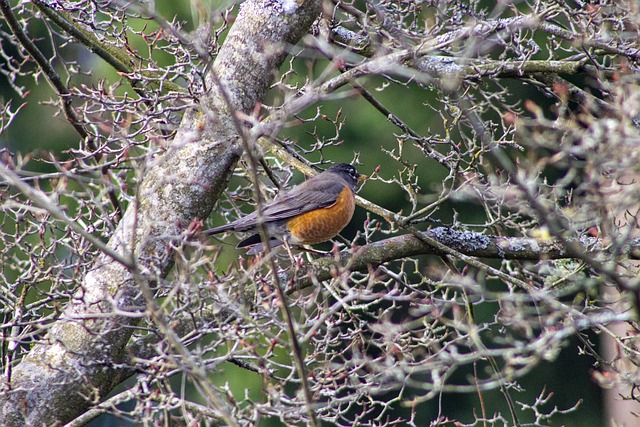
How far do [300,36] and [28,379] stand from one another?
2.05 m

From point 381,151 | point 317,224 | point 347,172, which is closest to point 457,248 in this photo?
point 317,224

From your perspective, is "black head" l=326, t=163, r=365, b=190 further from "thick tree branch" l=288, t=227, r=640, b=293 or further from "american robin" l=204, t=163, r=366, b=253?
"thick tree branch" l=288, t=227, r=640, b=293

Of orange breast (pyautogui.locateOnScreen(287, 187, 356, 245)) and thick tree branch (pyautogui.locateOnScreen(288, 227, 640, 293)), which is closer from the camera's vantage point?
thick tree branch (pyautogui.locateOnScreen(288, 227, 640, 293))

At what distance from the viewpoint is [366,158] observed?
12125 mm

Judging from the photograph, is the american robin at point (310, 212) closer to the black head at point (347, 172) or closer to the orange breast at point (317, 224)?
the orange breast at point (317, 224)

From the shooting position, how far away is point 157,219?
359cm

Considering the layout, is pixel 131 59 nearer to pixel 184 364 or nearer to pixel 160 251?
pixel 160 251

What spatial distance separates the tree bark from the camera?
3357 millimetres

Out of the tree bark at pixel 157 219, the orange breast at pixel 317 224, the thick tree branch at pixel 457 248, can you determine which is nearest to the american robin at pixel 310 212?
the orange breast at pixel 317 224

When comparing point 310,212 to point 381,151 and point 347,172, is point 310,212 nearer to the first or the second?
point 347,172

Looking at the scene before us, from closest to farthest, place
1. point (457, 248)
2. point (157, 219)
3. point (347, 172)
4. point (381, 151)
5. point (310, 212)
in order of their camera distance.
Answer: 1. point (157, 219)
2. point (457, 248)
3. point (310, 212)
4. point (347, 172)
5. point (381, 151)

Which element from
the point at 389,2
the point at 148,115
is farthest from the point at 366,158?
the point at 148,115

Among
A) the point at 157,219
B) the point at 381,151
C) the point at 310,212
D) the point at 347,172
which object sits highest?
the point at 157,219

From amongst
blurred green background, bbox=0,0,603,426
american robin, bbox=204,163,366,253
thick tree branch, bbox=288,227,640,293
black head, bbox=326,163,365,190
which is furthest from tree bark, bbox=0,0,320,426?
blurred green background, bbox=0,0,603,426
